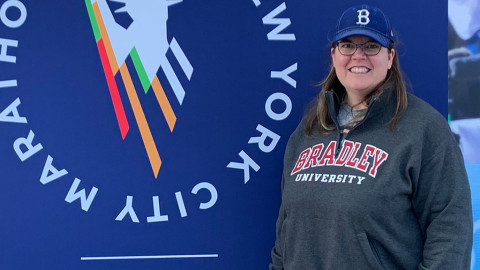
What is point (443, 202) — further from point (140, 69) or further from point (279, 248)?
point (140, 69)

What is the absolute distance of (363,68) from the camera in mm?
1688

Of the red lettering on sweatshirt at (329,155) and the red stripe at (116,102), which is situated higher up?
the red stripe at (116,102)

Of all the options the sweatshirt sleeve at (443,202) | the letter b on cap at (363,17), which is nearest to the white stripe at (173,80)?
the letter b on cap at (363,17)

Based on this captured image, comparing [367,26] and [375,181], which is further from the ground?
[367,26]

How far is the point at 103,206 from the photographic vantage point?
2213 mm

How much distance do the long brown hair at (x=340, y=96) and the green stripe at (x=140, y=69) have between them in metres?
0.66

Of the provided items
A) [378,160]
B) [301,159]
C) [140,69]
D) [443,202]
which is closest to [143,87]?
[140,69]

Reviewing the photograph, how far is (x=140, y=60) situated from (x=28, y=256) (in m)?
0.83

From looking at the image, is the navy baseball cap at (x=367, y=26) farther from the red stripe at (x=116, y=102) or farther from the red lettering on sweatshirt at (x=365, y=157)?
the red stripe at (x=116, y=102)

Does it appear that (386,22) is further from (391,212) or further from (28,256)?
(28,256)

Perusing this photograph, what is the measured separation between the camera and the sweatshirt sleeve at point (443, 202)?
1521mm

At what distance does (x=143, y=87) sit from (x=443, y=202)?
1163mm

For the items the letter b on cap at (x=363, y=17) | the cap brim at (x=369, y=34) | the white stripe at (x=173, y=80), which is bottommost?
the white stripe at (x=173, y=80)

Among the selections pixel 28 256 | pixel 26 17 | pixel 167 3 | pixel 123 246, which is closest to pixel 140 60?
pixel 167 3
